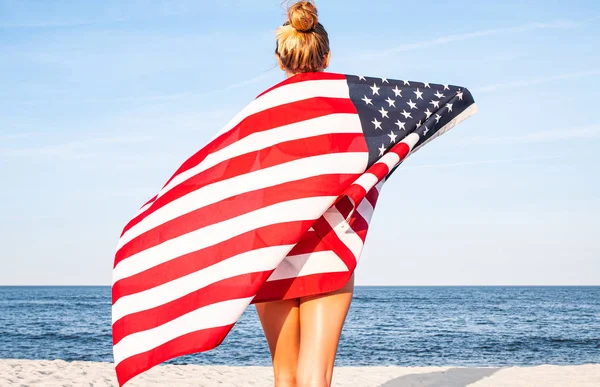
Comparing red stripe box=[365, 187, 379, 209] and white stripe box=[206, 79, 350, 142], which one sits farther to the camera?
red stripe box=[365, 187, 379, 209]

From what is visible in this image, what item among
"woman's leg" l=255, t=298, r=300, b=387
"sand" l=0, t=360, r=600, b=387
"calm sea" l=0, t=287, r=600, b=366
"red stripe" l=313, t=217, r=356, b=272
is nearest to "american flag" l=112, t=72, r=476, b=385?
"red stripe" l=313, t=217, r=356, b=272

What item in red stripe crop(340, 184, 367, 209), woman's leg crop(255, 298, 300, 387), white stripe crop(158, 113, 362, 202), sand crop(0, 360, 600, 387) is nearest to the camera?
red stripe crop(340, 184, 367, 209)

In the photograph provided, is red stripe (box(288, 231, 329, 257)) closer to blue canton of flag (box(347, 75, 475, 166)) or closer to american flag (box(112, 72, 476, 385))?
american flag (box(112, 72, 476, 385))

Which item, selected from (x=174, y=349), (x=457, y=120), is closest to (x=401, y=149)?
(x=457, y=120)

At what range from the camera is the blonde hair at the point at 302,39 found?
8.41 feet

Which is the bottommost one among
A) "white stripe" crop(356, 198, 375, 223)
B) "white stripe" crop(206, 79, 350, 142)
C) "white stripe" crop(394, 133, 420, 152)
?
"white stripe" crop(356, 198, 375, 223)

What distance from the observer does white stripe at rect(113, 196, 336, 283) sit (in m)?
2.55

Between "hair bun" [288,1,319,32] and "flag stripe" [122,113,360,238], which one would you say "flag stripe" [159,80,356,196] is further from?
"hair bun" [288,1,319,32]

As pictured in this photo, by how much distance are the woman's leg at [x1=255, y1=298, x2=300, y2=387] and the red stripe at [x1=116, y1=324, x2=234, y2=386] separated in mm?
220

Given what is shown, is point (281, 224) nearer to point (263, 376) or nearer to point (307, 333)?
point (307, 333)

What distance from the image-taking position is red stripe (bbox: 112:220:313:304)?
2.54 m

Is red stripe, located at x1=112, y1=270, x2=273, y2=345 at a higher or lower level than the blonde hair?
lower

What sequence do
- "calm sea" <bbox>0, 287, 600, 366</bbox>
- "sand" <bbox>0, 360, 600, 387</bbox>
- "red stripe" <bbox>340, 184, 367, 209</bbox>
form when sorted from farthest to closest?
"calm sea" <bbox>0, 287, 600, 366</bbox>, "sand" <bbox>0, 360, 600, 387</bbox>, "red stripe" <bbox>340, 184, 367, 209</bbox>

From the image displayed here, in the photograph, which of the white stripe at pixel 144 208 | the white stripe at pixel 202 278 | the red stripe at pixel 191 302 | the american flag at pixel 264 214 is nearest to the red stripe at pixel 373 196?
the american flag at pixel 264 214
